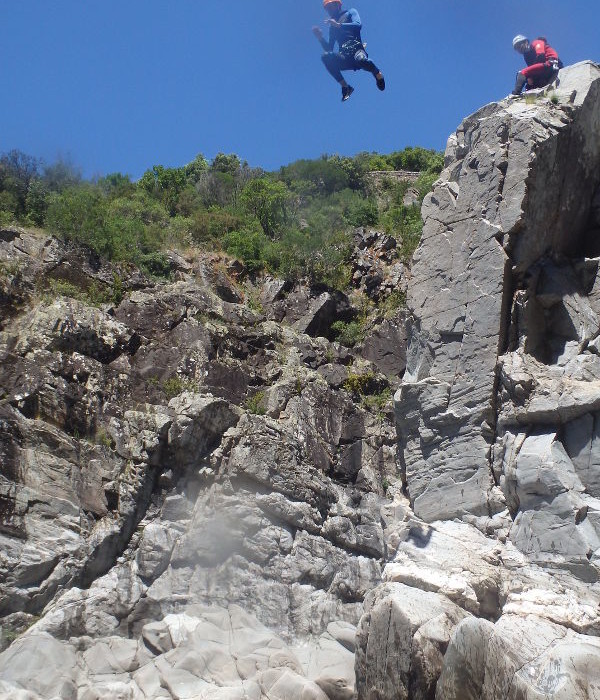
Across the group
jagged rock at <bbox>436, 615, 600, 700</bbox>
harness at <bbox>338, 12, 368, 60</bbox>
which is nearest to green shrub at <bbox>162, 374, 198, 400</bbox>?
harness at <bbox>338, 12, 368, 60</bbox>

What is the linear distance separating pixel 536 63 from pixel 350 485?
30.0ft

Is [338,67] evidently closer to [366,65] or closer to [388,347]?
[366,65]

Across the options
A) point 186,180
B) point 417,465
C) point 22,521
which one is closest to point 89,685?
point 22,521

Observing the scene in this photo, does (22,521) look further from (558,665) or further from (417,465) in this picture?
(558,665)

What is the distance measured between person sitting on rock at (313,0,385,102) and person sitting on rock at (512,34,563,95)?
10.1 ft

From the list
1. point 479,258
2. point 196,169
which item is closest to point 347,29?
point 479,258

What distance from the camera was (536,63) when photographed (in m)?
17.2

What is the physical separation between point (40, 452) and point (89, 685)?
498cm

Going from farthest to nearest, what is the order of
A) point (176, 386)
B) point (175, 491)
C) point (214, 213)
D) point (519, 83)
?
point (214, 213), point (176, 386), point (519, 83), point (175, 491)

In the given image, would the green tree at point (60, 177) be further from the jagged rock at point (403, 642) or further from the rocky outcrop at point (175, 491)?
the jagged rock at point (403, 642)

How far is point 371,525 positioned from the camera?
56.4 ft

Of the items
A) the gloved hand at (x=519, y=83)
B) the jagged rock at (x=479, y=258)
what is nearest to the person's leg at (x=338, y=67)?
the jagged rock at (x=479, y=258)

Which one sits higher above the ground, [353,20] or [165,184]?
[165,184]

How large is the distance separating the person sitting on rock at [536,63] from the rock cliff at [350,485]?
0.53 m
